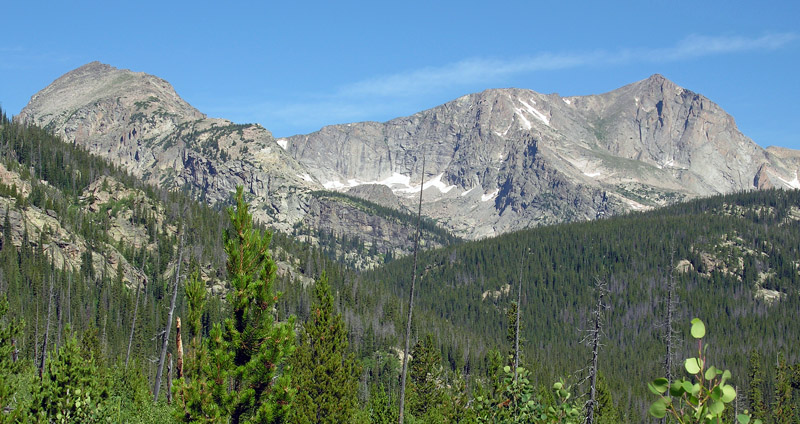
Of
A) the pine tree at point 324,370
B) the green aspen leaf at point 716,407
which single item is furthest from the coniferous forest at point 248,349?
the pine tree at point 324,370

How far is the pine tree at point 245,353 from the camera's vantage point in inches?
1073

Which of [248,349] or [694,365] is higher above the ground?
[694,365]

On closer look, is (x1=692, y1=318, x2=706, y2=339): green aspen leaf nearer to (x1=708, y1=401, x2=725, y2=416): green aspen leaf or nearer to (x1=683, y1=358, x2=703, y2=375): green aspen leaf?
(x1=683, y1=358, x2=703, y2=375): green aspen leaf

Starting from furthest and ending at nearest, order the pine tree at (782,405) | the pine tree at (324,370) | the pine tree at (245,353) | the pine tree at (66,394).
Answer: the pine tree at (782,405) → the pine tree at (324,370) → the pine tree at (66,394) → the pine tree at (245,353)

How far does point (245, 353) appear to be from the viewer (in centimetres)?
2814

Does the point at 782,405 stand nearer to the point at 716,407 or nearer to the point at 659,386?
the point at 716,407

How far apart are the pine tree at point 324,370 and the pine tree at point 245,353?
80.8 ft

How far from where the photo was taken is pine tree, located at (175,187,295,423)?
1073 inches

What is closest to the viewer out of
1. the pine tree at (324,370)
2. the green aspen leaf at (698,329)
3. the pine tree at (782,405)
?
the green aspen leaf at (698,329)

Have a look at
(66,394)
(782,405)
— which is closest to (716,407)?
(66,394)

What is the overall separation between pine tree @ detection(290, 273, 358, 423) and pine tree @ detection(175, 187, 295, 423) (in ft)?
80.8

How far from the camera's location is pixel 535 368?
141000mm

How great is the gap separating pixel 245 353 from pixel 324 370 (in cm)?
2671

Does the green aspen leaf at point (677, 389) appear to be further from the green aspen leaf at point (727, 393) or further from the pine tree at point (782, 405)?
the pine tree at point (782, 405)
